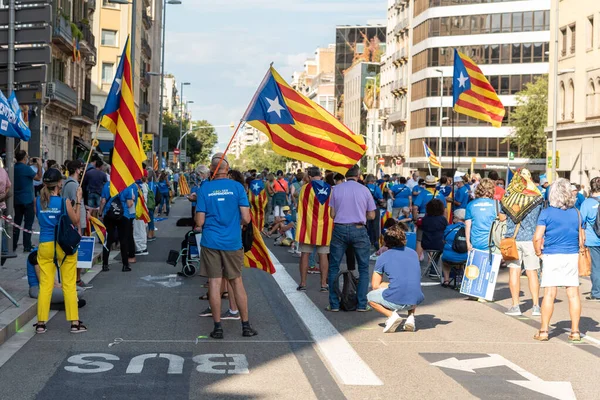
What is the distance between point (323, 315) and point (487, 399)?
179 inches

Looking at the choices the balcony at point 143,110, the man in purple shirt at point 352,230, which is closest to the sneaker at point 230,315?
the man in purple shirt at point 352,230

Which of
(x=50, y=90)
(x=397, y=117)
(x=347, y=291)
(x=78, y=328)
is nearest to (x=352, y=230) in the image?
(x=347, y=291)

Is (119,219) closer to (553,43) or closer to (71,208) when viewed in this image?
(71,208)

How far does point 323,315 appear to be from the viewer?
1182cm

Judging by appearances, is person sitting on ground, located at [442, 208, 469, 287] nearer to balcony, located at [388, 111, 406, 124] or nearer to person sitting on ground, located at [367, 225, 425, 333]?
person sitting on ground, located at [367, 225, 425, 333]

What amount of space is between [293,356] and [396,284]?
2.09 m

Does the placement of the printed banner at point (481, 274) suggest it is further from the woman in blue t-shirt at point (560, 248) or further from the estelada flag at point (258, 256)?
the estelada flag at point (258, 256)

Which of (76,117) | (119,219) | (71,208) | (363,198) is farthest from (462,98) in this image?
(76,117)

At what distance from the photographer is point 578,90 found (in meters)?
53.4

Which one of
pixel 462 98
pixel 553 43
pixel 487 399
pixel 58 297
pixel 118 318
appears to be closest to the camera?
pixel 487 399

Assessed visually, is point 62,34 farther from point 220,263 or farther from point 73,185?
point 220,263

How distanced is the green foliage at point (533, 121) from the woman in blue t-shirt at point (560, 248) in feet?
206

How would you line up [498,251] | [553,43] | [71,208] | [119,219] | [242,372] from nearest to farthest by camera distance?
[242,372] → [71,208] → [498,251] → [119,219] → [553,43]

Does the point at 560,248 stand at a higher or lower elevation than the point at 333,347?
higher
